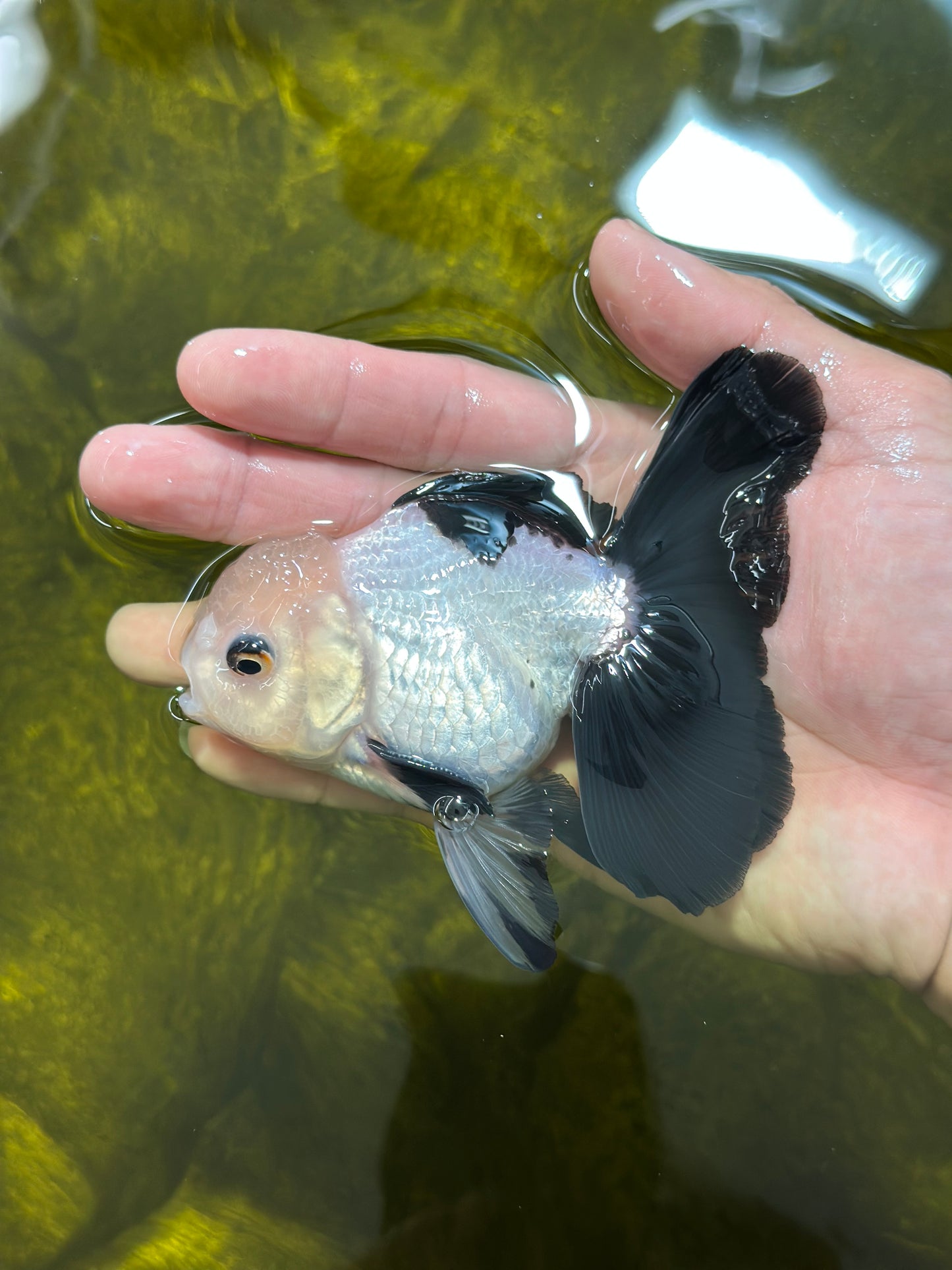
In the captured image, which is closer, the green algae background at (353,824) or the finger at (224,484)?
the finger at (224,484)

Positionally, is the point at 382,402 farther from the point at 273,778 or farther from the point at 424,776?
the point at 273,778

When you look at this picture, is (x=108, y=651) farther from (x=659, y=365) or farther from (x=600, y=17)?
(x=600, y=17)

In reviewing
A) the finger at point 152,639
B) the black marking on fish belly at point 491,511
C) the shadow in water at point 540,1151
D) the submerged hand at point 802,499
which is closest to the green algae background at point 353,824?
the shadow in water at point 540,1151

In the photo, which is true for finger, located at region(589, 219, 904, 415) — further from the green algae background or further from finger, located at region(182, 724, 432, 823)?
finger, located at region(182, 724, 432, 823)

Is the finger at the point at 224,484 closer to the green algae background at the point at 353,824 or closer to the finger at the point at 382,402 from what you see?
the finger at the point at 382,402

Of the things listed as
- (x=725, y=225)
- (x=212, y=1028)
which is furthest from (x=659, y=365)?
(x=212, y=1028)

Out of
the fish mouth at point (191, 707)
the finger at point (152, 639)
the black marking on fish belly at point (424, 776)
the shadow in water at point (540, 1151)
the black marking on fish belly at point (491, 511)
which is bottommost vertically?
the shadow in water at point (540, 1151)
